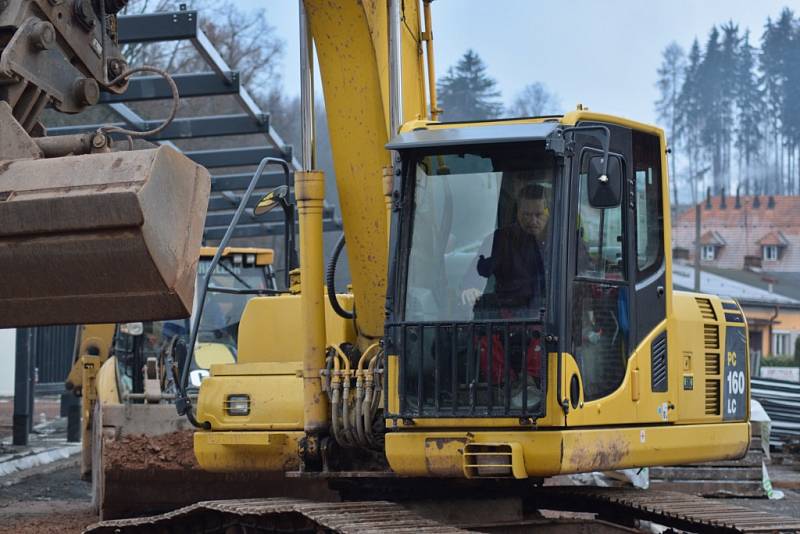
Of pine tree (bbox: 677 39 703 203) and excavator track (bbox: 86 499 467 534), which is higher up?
pine tree (bbox: 677 39 703 203)

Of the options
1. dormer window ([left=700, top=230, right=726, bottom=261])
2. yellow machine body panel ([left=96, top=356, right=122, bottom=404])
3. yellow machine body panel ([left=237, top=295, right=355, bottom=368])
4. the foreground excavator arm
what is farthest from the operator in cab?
dormer window ([left=700, top=230, right=726, bottom=261])

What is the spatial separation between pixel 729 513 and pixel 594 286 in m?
1.68

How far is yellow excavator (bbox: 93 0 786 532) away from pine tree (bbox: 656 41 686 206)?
83.0 m

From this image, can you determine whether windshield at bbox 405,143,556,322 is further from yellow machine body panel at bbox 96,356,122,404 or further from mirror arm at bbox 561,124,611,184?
yellow machine body panel at bbox 96,356,122,404

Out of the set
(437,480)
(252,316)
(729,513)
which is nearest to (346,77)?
(252,316)

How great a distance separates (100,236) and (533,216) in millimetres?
2250

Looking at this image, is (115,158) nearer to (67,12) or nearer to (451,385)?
(67,12)

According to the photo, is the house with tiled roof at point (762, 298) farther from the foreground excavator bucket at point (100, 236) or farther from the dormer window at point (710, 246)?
the foreground excavator bucket at point (100, 236)

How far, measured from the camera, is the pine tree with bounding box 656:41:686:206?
9388 cm

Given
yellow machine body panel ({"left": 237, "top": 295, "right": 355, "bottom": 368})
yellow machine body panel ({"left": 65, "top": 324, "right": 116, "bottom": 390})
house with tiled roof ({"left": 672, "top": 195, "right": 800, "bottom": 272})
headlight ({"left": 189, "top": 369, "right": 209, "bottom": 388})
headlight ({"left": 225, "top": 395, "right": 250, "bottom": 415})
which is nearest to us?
headlight ({"left": 225, "top": 395, "right": 250, "bottom": 415})

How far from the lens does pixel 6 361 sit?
34.6 meters

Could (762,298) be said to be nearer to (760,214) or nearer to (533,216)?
(760,214)

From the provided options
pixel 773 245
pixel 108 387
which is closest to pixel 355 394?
pixel 108 387

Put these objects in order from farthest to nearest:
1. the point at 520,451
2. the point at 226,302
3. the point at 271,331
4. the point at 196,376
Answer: the point at 226,302 → the point at 196,376 → the point at 271,331 → the point at 520,451
